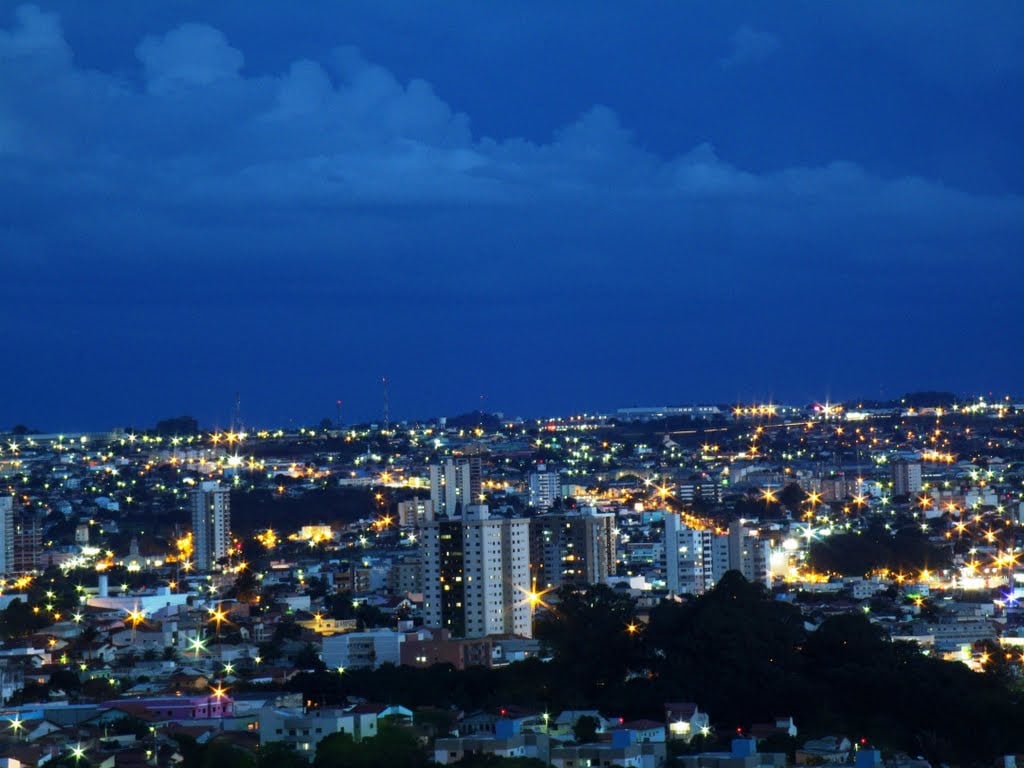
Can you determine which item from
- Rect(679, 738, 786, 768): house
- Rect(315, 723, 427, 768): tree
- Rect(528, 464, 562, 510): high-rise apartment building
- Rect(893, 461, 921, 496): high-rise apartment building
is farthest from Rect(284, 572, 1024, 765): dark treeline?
Rect(893, 461, 921, 496): high-rise apartment building

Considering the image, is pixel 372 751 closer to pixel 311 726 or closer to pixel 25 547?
pixel 311 726

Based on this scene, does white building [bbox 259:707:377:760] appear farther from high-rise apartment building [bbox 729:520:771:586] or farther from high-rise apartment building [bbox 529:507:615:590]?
high-rise apartment building [bbox 729:520:771:586]

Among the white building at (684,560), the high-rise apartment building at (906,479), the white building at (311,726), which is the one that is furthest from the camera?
the high-rise apartment building at (906,479)

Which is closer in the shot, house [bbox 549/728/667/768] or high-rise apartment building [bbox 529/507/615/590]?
house [bbox 549/728/667/768]

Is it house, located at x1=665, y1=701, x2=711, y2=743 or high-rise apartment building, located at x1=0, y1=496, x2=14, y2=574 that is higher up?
high-rise apartment building, located at x1=0, y1=496, x2=14, y2=574

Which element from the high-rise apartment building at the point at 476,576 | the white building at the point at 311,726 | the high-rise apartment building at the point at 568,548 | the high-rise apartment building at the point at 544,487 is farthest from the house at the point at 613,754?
the high-rise apartment building at the point at 544,487

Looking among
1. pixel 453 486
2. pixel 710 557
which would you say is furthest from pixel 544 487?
pixel 710 557

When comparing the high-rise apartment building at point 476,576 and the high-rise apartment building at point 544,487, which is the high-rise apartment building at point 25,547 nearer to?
the high-rise apartment building at point 544,487
